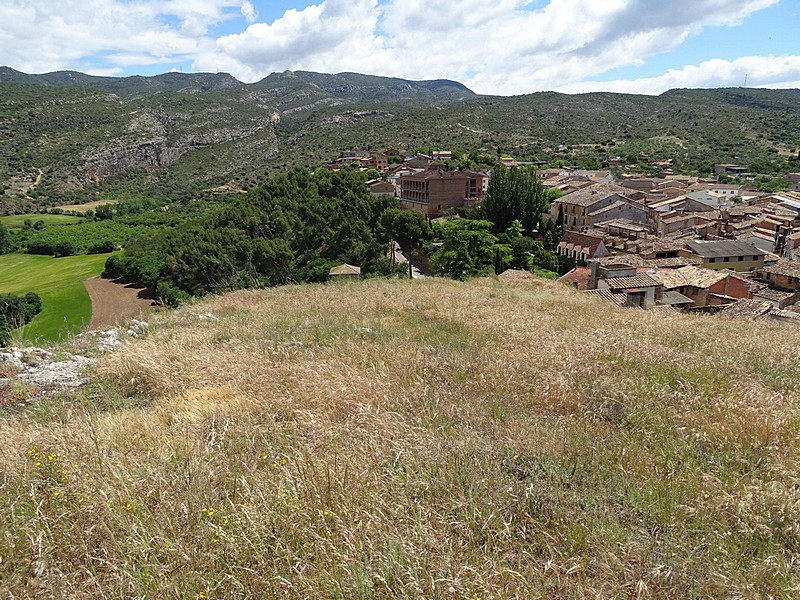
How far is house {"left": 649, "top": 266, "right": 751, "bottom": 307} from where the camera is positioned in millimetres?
26750

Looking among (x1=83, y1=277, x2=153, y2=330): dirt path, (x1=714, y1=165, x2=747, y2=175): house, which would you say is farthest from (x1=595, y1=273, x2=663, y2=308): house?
(x1=714, y1=165, x2=747, y2=175): house

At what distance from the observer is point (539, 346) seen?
247 inches

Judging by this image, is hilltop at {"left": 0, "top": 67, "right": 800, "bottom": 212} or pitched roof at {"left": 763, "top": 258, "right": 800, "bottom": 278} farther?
hilltop at {"left": 0, "top": 67, "right": 800, "bottom": 212}

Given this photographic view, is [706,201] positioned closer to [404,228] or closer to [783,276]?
[783,276]

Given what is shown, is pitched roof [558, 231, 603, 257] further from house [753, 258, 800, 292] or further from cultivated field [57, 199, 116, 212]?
cultivated field [57, 199, 116, 212]

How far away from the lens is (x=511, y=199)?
144 feet

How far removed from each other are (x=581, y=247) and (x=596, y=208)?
10.4 metres

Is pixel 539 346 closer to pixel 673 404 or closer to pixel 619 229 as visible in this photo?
pixel 673 404

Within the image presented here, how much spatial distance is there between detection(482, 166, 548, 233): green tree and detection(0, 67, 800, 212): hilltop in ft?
130

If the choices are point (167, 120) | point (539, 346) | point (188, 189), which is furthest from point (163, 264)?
point (167, 120)

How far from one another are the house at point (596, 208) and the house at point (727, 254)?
1180cm

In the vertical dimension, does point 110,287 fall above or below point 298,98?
below

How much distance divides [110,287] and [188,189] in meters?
48.1

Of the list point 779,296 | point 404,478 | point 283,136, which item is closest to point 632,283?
point 779,296
